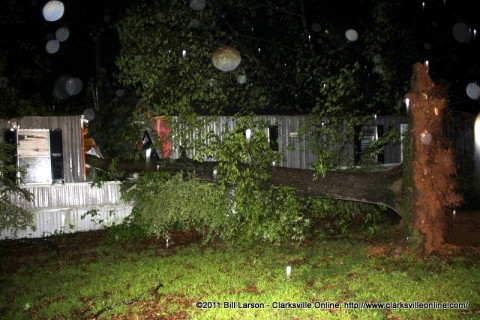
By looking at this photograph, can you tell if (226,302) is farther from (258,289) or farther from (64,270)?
(64,270)

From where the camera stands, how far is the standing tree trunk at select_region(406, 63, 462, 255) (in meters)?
6.66

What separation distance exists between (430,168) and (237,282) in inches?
136

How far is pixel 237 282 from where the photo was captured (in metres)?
5.91

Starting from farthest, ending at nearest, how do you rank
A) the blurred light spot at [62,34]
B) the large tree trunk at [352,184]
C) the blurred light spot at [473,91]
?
the blurred light spot at [62,34]
the blurred light spot at [473,91]
the large tree trunk at [352,184]

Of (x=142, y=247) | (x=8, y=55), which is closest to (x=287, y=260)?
(x=142, y=247)

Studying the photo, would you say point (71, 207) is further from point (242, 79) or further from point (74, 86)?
point (74, 86)

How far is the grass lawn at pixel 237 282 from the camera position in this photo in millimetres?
4910

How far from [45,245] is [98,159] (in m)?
2.43

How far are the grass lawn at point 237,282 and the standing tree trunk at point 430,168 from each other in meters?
0.51

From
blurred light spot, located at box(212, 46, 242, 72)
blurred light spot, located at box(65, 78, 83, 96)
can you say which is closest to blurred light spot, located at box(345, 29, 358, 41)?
blurred light spot, located at box(212, 46, 242, 72)

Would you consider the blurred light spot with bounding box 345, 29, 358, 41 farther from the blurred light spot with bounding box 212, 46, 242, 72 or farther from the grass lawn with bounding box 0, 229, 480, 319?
the grass lawn with bounding box 0, 229, 480, 319

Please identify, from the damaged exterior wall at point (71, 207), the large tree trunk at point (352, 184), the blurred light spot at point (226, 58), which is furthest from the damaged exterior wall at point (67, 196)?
the large tree trunk at point (352, 184)

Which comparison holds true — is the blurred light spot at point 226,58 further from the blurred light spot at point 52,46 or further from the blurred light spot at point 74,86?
the blurred light spot at point 74,86

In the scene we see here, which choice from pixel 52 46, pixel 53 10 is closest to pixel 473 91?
pixel 53 10
